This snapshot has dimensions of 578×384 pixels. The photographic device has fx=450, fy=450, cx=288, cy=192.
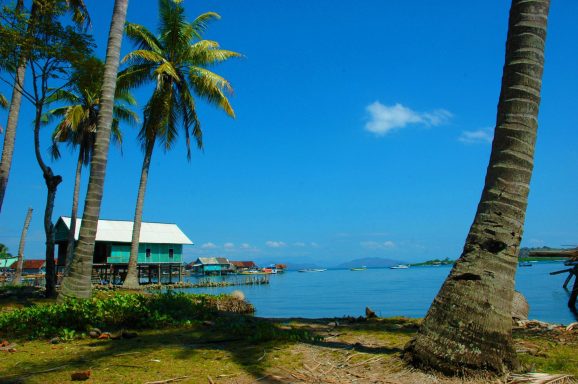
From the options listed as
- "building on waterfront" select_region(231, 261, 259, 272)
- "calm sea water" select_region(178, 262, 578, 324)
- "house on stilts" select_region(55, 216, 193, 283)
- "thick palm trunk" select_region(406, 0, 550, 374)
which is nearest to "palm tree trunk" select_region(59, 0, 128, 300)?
"thick palm trunk" select_region(406, 0, 550, 374)

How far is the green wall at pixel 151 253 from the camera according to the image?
41219mm

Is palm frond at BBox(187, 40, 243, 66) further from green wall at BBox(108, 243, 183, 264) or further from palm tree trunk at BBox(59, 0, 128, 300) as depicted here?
green wall at BBox(108, 243, 183, 264)

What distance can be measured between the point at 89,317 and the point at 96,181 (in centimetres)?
407

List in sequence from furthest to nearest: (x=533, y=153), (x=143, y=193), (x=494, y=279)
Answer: (x=143, y=193) → (x=533, y=153) → (x=494, y=279)

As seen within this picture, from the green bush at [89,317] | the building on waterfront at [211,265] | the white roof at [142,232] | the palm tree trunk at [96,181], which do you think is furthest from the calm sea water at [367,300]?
the building on waterfront at [211,265]

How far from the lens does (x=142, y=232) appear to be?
43.8m

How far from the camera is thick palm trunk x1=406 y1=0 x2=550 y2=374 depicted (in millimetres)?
4336

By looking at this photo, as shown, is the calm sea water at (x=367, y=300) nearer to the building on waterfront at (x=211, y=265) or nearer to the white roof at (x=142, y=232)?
the white roof at (x=142, y=232)

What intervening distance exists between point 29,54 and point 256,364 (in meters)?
11.4

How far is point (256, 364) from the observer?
522 centimetres

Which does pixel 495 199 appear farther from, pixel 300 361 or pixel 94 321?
pixel 94 321

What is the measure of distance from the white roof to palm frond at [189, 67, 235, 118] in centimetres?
2046

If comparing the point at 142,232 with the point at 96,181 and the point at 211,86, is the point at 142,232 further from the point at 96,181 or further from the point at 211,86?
the point at 96,181

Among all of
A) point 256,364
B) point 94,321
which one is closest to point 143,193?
point 94,321
